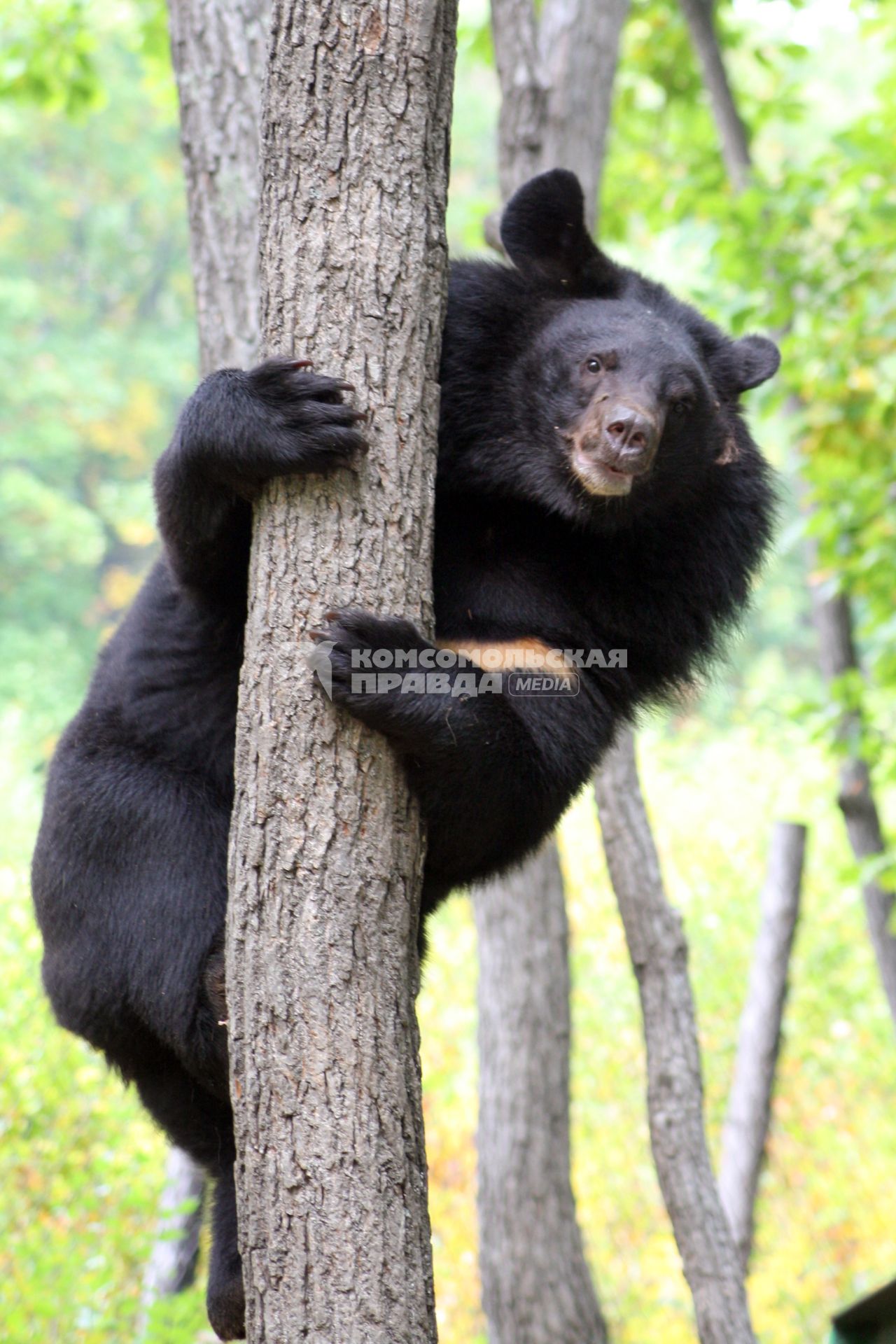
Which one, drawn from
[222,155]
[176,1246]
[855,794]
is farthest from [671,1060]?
[222,155]

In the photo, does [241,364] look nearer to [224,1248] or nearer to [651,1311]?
[224,1248]

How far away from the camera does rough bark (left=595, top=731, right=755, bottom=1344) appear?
3947mm

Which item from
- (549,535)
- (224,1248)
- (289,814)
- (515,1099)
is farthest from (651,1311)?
(289,814)

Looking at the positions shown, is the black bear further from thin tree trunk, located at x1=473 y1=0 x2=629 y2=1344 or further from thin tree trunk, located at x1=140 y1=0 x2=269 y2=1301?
thin tree trunk, located at x1=473 y1=0 x2=629 y2=1344

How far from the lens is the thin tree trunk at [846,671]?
5777 mm

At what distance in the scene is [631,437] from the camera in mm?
2787

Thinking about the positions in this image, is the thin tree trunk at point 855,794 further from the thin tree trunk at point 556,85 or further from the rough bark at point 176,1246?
the rough bark at point 176,1246

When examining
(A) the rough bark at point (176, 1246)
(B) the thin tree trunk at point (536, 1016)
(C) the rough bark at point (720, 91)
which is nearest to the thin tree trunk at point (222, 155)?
(A) the rough bark at point (176, 1246)

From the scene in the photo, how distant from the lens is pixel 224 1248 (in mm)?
2896

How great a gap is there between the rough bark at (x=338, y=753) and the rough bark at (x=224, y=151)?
1.58 meters

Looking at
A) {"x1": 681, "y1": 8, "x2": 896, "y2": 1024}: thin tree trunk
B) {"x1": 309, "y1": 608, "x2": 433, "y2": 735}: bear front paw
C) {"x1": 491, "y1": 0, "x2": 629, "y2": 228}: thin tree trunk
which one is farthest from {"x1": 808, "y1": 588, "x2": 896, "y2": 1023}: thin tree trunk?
{"x1": 309, "y1": 608, "x2": 433, "y2": 735}: bear front paw

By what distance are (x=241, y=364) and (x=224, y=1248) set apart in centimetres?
243

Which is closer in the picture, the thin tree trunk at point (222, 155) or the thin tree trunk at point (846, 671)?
the thin tree trunk at point (222, 155)

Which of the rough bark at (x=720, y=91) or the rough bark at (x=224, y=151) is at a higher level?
the rough bark at (x=720, y=91)
